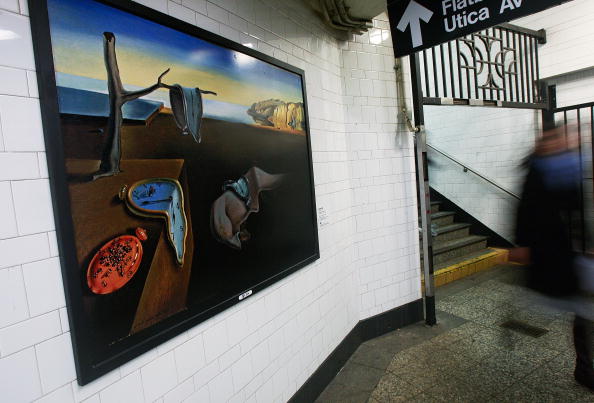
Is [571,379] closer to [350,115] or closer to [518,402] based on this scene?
[518,402]

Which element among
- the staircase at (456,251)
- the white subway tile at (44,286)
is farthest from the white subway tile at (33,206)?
the staircase at (456,251)

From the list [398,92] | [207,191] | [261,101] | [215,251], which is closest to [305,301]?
[215,251]

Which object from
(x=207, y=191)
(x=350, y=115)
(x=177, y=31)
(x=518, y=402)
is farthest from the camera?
(x=350, y=115)

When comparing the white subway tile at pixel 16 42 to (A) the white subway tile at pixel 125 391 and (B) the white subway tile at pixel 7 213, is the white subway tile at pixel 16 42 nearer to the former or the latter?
(B) the white subway tile at pixel 7 213

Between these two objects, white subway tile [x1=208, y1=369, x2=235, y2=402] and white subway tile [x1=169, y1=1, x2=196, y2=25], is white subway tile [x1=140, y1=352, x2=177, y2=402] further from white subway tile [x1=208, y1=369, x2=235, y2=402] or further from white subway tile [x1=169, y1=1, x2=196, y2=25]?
white subway tile [x1=169, y1=1, x2=196, y2=25]

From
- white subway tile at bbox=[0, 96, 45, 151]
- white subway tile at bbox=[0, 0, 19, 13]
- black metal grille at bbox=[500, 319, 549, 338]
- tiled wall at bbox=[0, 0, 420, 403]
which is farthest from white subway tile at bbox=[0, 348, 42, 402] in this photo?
black metal grille at bbox=[500, 319, 549, 338]

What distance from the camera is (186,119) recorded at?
Answer: 1601 mm

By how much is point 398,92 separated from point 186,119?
103 inches

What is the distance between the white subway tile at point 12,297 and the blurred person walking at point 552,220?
2682mm

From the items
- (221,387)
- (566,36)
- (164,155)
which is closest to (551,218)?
(221,387)

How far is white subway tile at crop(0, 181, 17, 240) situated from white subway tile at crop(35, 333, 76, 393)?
0.38m

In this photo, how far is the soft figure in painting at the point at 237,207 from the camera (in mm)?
1786

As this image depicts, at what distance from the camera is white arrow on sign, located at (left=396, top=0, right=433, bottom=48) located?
2.65m

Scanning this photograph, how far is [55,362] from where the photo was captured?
1120 millimetres
